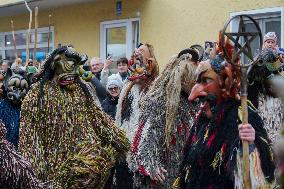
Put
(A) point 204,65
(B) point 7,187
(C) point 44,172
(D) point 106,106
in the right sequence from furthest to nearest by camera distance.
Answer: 1. (D) point 106,106
2. (C) point 44,172
3. (A) point 204,65
4. (B) point 7,187

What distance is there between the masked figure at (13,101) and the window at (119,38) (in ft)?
22.2

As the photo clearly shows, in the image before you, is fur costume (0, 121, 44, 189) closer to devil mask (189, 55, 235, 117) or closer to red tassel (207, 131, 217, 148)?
red tassel (207, 131, 217, 148)

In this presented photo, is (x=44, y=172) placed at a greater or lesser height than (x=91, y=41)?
lesser

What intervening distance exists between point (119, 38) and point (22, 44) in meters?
5.47

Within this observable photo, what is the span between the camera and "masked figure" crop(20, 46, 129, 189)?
394 cm

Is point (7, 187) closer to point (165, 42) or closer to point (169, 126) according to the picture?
point (169, 126)

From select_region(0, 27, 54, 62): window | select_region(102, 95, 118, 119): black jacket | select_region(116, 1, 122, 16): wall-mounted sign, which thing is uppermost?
select_region(116, 1, 122, 16): wall-mounted sign

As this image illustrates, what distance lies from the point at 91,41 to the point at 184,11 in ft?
12.3

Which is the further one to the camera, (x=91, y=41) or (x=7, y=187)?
(x=91, y=41)

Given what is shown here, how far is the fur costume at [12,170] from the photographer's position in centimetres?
262

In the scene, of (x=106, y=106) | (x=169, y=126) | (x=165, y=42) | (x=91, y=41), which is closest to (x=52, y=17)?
(x=91, y=41)

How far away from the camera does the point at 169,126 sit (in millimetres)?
4574

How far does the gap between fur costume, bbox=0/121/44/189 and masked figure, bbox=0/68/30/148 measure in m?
2.33

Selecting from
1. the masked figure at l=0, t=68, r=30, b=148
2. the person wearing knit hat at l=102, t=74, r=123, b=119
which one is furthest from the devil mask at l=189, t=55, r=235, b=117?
the person wearing knit hat at l=102, t=74, r=123, b=119
